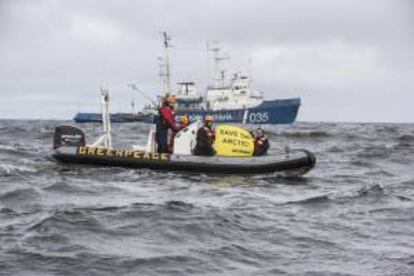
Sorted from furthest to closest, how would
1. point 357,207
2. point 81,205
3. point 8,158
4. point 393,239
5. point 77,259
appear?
point 8,158
point 357,207
point 81,205
point 393,239
point 77,259

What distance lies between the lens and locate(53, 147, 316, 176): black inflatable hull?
20906 mm

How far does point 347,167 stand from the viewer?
90.3 feet

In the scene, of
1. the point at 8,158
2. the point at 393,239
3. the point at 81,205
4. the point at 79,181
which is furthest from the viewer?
the point at 8,158

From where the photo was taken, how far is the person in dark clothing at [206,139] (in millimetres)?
20922

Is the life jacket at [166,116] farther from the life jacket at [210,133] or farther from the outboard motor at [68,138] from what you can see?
the outboard motor at [68,138]

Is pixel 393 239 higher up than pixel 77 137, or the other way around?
pixel 77 137

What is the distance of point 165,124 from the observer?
2156 centimetres

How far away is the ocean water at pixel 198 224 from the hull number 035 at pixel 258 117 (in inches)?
2241

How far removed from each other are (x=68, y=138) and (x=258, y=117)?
57.6 meters

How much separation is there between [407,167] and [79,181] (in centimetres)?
1405

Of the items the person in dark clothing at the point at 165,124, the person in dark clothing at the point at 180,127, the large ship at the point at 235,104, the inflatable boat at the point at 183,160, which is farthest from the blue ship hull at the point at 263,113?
the inflatable boat at the point at 183,160

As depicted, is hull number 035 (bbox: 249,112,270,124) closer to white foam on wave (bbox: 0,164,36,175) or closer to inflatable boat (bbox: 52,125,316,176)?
white foam on wave (bbox: 0,164,36,175)

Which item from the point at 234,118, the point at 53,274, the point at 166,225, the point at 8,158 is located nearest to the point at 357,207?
the point at 166,225

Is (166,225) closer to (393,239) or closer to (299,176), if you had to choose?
(393,239)
